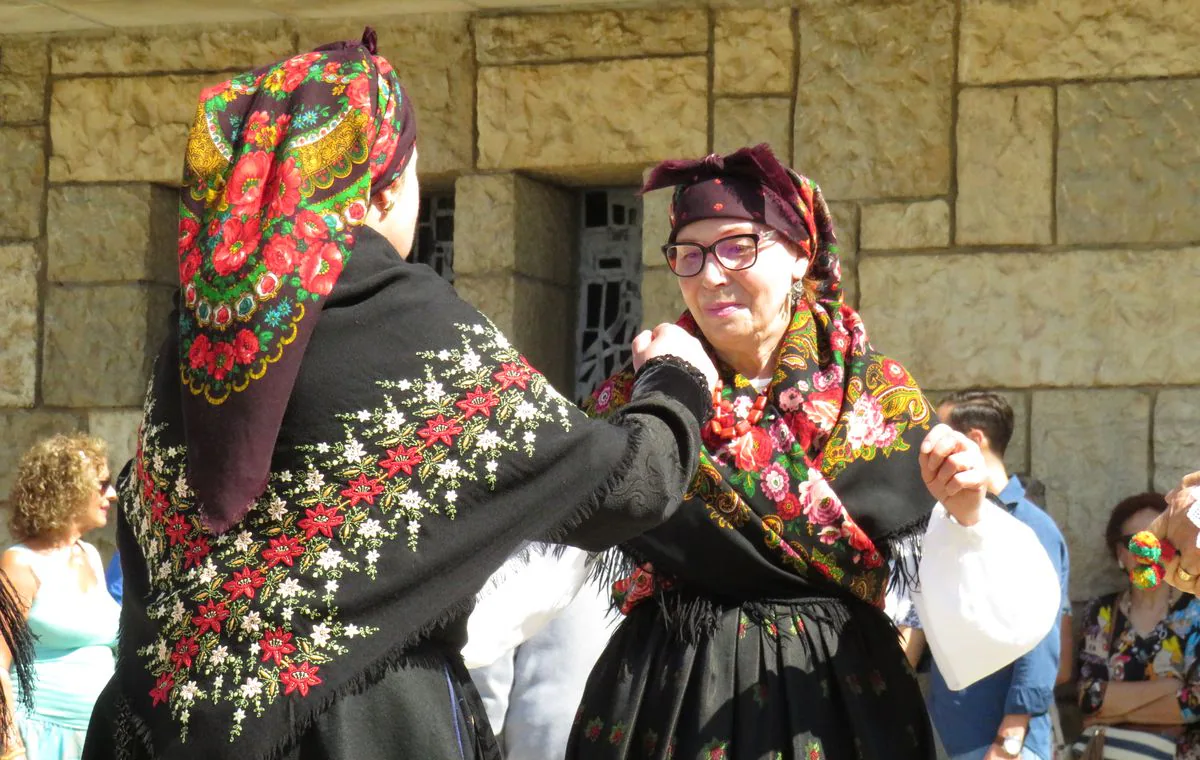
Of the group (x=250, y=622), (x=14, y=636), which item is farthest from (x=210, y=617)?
(x=14, y=636)

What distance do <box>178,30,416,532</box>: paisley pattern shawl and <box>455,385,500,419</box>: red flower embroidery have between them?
217 mm

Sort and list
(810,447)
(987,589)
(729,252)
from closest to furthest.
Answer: (987,589)
(810,447)
(729,252)

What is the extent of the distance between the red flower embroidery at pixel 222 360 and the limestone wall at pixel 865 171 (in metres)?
3.50

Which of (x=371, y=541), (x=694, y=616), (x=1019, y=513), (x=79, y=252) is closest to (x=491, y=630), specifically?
(x=694, y=616)

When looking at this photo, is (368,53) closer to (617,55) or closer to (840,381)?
(840,381)

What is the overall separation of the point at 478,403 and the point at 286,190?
0.36 meters

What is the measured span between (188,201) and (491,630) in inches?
44.2

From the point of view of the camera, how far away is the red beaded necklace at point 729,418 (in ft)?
9.43

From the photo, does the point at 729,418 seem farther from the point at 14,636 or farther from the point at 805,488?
the point at 14,636

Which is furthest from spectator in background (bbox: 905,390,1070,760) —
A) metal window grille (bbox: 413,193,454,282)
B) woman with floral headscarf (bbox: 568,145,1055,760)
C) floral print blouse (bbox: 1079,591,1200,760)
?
metal window grille (bbox: 413,193,454,282)

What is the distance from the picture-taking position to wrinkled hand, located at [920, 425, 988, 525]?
2.61 metres

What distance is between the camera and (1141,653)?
197 inches

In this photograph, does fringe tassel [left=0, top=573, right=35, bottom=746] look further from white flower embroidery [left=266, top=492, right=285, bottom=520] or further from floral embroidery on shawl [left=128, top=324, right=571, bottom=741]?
white flower embroidery [left=266, top=492, right=285, bottom=520]

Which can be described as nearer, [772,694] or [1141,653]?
[772,694]
